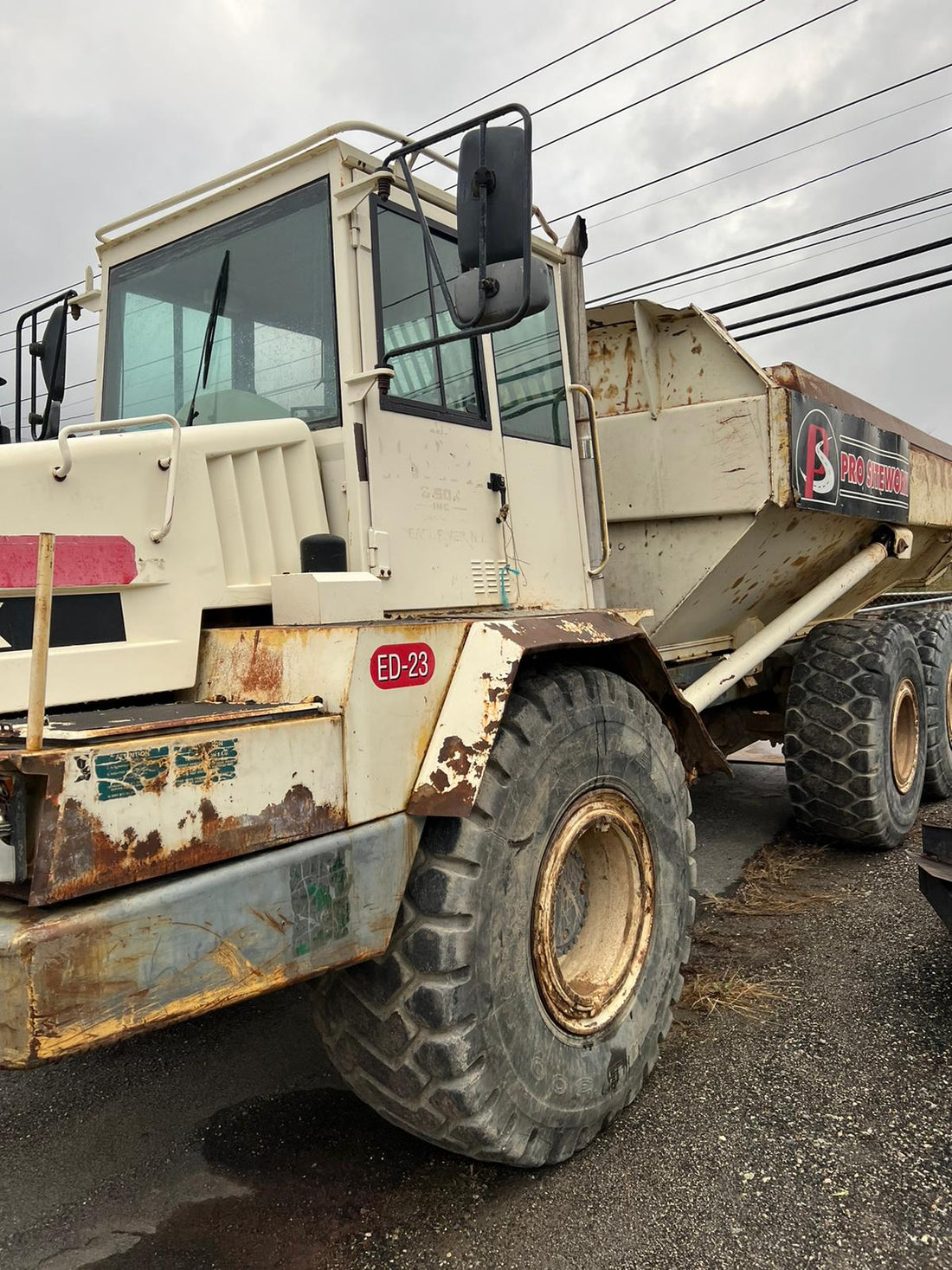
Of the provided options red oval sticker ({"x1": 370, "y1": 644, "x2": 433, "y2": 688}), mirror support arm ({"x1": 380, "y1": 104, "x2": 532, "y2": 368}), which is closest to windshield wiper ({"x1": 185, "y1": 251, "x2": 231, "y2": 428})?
mirror support arm ({"x1": 380, "y1": 104, "x2": 532, "y2": 368})

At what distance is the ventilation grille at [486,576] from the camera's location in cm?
314

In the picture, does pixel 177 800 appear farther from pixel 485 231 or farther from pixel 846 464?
pixel 846 464

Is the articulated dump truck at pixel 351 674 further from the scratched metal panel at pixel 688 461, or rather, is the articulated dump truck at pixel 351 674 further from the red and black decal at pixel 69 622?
the scratched metal panel at pixel 688 461

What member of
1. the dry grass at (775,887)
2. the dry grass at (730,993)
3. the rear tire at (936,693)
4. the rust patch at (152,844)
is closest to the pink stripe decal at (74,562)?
the rust patch at (152,844)

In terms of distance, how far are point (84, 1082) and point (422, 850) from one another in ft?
5.57

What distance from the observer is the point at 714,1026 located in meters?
3.42

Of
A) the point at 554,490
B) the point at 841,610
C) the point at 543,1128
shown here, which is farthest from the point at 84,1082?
the point at 841,610

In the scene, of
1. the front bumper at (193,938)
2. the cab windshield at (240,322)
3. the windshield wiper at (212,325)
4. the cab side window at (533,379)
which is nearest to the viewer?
the front bumper at (193,938)

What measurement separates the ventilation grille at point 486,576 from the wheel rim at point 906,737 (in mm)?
3416

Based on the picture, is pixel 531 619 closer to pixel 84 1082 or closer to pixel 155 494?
pixel 155 494

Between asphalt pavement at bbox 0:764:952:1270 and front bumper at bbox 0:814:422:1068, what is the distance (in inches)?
31.0

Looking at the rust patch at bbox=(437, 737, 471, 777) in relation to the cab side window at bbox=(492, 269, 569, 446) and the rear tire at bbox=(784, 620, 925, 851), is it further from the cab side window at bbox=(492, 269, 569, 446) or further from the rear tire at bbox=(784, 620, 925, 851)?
the rear tire at bbox=(784, 620, 925, 851)

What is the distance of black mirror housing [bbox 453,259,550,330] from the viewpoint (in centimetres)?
240

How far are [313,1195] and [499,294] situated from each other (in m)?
2.35
